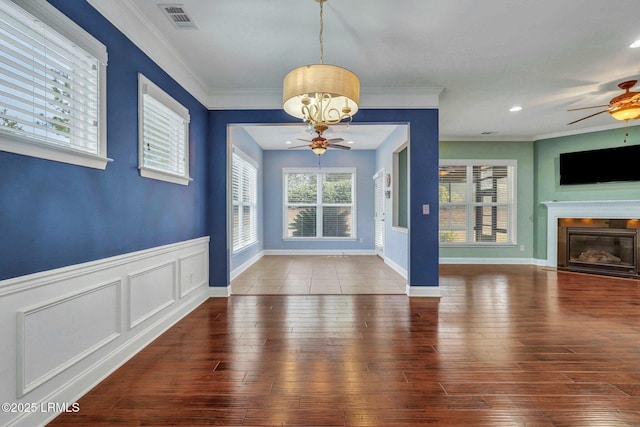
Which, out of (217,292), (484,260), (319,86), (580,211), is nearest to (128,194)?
(319,86)

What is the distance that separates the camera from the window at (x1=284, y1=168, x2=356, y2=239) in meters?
8.09

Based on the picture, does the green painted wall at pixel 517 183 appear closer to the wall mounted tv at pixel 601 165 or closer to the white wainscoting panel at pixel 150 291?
the wall mounted tv at pixel 601 165

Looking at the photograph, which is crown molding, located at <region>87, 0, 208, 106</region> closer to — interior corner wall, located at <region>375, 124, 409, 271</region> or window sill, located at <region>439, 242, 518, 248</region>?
interior corner wall, located at <region>375, 124, 409, 271</region>

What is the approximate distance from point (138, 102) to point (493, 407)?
11.4 ft

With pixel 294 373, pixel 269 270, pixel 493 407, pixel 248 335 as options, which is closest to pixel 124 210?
pixel 248 335

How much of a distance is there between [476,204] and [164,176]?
20.7 feet

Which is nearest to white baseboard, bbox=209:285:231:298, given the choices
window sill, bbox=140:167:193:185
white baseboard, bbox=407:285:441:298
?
window sill, bbox=140:167:193:185

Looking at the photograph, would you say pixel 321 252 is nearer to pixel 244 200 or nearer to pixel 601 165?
pixel 244 200

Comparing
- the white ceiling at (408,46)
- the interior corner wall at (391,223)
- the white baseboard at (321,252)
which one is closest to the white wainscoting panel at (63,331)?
the white ceiling at (408,46)

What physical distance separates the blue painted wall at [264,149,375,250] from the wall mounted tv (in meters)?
4.12

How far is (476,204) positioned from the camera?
6.83 m

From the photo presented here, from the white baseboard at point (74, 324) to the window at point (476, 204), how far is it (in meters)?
5.85

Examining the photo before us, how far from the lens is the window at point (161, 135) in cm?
272

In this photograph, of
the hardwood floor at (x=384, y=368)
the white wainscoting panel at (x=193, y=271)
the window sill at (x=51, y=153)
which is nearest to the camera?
the window sill at (x=51, y=153)
